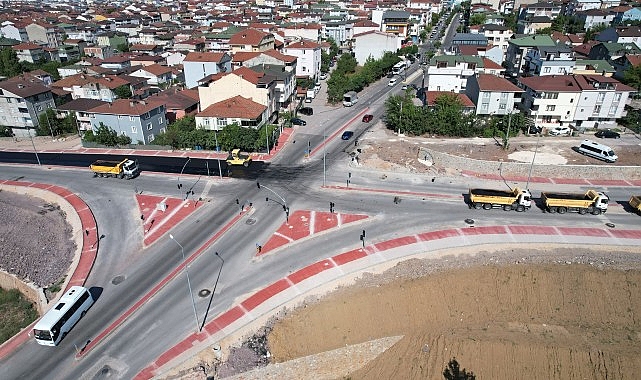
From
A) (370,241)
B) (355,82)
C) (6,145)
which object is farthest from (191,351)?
(355,82)

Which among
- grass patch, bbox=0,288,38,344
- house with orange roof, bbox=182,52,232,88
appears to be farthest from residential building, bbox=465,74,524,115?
grass patch, bbox=0,288,38,344

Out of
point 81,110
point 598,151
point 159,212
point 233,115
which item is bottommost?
point 159,212

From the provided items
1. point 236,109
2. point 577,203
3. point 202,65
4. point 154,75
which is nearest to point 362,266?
point 577,203

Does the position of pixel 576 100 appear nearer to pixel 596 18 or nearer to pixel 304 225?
→ pixel 304 225

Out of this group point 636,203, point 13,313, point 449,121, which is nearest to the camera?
point 13,313

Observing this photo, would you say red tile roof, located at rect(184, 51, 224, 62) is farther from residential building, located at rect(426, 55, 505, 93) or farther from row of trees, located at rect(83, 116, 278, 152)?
residential building, located at rect(426, 55, 505, 93)

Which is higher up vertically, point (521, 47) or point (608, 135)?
point (521, 47)
